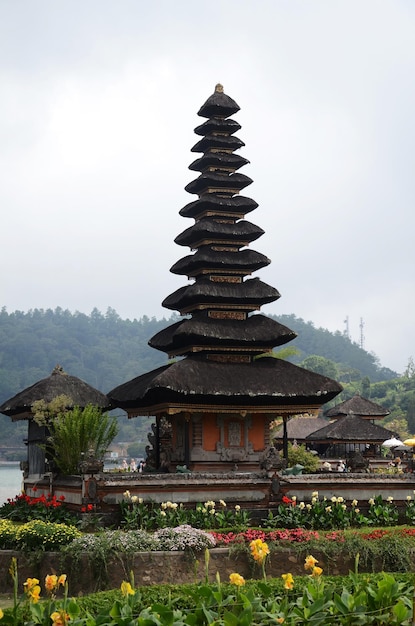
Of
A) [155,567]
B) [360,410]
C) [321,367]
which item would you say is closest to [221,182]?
[155,567]

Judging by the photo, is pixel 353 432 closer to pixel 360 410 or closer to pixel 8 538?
pixel 360 410

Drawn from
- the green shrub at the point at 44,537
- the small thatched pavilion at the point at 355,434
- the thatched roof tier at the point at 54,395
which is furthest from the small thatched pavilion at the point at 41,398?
the small thatched pavilion at the point at 355,434

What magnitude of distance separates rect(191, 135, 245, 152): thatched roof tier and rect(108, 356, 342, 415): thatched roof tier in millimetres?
9314

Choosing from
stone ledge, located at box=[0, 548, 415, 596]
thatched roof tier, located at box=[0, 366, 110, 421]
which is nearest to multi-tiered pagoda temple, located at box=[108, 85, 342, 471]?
thatched roof tier, located at box=[0, 366, 110, 421]

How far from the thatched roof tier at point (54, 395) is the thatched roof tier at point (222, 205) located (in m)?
8.36

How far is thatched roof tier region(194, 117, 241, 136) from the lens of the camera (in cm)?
3575

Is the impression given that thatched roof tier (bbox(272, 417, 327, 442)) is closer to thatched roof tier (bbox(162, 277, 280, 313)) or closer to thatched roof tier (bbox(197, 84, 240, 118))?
thatched roof tier (bbox(162, 277, 280, 313))

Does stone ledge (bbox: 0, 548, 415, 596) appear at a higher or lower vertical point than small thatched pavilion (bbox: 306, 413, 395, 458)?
lower

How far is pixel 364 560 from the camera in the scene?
19.9m

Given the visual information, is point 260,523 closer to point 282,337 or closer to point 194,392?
point 194,392

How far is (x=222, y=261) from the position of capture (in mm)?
33031

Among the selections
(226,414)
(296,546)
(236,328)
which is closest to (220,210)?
(236,328)

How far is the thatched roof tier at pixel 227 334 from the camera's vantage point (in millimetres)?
30916

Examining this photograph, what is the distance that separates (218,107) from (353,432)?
25.6 meters
